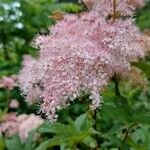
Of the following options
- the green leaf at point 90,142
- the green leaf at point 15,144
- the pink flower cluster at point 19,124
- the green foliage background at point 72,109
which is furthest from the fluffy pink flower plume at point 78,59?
the pink flower cluster at point 19,124

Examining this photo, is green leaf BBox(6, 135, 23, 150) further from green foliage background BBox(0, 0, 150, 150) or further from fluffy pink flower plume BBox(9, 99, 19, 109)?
fluffy pink flower plume BBox(9, 99, 19, 109)

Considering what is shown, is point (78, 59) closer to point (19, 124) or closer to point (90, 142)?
point (90, 142)

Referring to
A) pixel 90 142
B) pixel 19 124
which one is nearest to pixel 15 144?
pixel 19 124

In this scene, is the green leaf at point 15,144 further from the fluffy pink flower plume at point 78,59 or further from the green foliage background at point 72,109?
the fluffy pink flower plume at point 78,59

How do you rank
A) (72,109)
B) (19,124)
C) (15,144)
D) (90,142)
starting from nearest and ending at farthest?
(90,142) < (15,144) < (19,124) < (72,109)

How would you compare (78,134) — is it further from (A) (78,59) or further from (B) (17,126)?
(B) (17,126)

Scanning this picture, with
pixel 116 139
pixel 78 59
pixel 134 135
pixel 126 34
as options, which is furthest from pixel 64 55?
pixel 134 135
